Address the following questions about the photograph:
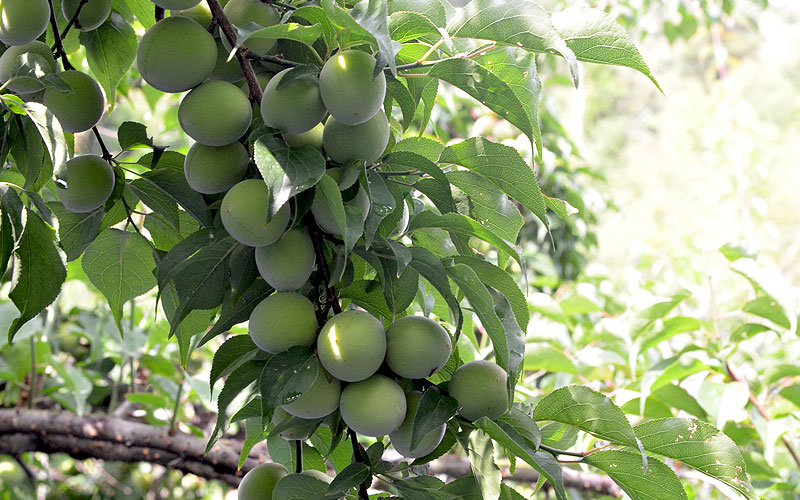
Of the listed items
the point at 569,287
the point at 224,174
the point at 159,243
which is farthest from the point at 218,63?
the point at 569,287

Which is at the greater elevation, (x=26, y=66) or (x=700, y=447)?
(x=26, y=66)

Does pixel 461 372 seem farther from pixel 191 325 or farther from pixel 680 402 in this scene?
pixel 680 402

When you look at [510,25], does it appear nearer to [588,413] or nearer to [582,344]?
[588,413]

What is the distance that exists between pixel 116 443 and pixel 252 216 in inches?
26.3

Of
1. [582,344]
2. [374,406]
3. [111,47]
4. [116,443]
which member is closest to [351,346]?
[374,406]

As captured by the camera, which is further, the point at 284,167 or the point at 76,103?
the point at 76,103

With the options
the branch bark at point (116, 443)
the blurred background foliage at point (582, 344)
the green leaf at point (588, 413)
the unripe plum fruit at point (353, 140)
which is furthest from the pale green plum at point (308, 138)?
the branch bark at point (116, 443)

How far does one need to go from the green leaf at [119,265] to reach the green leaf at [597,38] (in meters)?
0.36

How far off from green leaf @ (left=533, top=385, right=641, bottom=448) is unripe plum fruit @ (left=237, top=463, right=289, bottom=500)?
18 cm

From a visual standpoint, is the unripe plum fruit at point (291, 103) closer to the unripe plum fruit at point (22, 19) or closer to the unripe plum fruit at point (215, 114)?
the unripe plum fruit at point (215, 114)

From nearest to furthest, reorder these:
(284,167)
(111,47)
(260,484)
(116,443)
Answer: (284,167), (260,484), (111,47), (116,443)

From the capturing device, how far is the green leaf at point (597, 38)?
0.40 meters

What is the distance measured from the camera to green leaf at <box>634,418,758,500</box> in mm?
449

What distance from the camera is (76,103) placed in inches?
18.8
